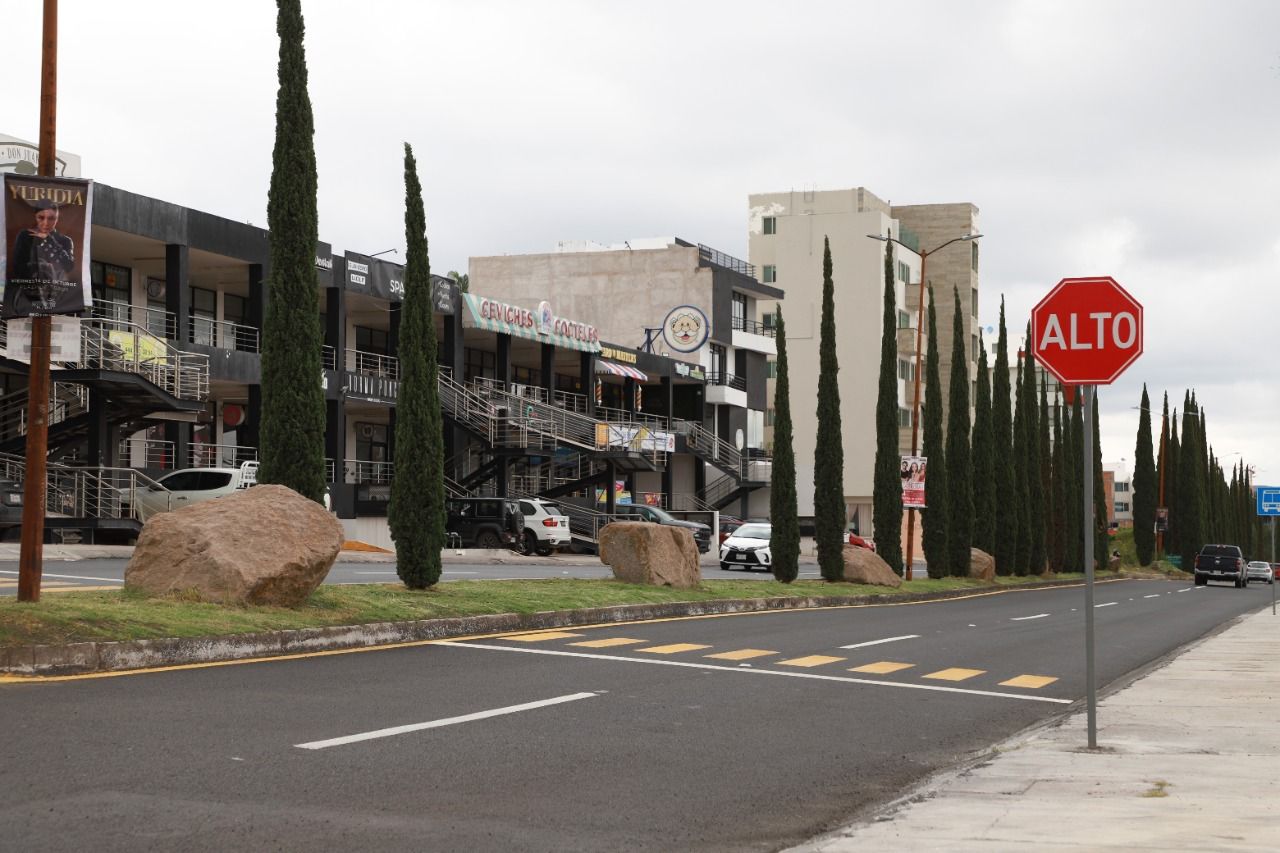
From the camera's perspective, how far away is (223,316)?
4641cm

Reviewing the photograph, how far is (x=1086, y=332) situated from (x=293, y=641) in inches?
340

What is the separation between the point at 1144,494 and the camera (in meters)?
86.9

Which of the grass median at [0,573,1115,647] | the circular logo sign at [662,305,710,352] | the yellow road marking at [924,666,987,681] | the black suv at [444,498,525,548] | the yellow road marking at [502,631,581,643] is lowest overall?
the yellow road marking at [924,666,987,681]

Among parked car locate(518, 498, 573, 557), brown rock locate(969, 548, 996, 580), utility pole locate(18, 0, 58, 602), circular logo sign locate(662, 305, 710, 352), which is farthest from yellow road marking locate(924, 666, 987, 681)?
circular logo sign locate(662, 305, 710, 352)

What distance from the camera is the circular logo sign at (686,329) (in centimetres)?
7181

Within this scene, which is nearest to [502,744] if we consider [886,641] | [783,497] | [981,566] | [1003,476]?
[886,641]

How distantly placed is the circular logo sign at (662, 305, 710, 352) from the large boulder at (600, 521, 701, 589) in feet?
148

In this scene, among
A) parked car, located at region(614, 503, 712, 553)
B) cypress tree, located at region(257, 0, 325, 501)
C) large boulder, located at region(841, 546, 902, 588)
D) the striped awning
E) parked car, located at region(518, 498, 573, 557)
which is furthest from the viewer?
parked car, located at region(614, 503, 712, 553)

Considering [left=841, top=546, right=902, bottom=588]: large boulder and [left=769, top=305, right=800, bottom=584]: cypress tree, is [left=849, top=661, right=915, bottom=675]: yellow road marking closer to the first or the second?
[left=769, top=305, right=800, bottom=584]: cypress tree

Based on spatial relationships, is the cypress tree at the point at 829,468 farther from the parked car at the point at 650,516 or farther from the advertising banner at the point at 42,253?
the advertising banner at the point at 42,253

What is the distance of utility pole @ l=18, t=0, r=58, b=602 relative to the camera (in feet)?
44.4

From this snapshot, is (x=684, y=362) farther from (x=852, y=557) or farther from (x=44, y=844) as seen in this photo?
(x=44, y=844)

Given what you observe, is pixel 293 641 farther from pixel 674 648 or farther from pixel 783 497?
pixel 783 497

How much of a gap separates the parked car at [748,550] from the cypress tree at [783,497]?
1197cm
